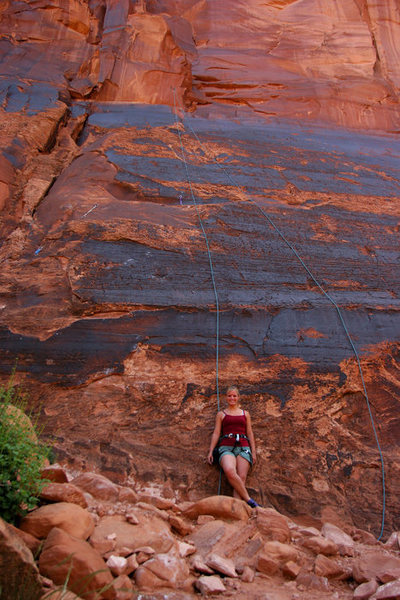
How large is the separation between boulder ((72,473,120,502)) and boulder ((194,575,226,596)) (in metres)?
1.05

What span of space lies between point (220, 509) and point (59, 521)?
1382 mm

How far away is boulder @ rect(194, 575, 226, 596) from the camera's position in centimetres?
267

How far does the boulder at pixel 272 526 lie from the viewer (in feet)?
11.6

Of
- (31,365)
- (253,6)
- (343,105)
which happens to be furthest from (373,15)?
(31,365)

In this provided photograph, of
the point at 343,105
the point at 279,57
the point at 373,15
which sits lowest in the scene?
the point at 343,105

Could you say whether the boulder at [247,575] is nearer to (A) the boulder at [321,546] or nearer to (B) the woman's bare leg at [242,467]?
(A) the boulder at [321,546]

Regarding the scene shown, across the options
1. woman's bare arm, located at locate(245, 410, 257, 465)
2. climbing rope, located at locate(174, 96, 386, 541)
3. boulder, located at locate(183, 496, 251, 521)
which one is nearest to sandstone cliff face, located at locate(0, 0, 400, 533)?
climbing rope, located at locate(174, 96, 386, 541)

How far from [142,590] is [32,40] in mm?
11825

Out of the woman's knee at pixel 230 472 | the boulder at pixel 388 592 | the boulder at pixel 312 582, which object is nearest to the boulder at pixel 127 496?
the woman's knee at pixel 230 472

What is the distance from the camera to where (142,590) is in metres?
2.57

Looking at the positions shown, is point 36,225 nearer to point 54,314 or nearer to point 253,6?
point 54,314

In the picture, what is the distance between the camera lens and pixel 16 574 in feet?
7.11

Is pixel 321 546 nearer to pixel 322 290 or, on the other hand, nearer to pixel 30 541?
pixel 30 541

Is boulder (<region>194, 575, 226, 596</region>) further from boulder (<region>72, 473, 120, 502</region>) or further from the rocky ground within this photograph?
boulder (<region>72, 473, 120, 502</region>)
